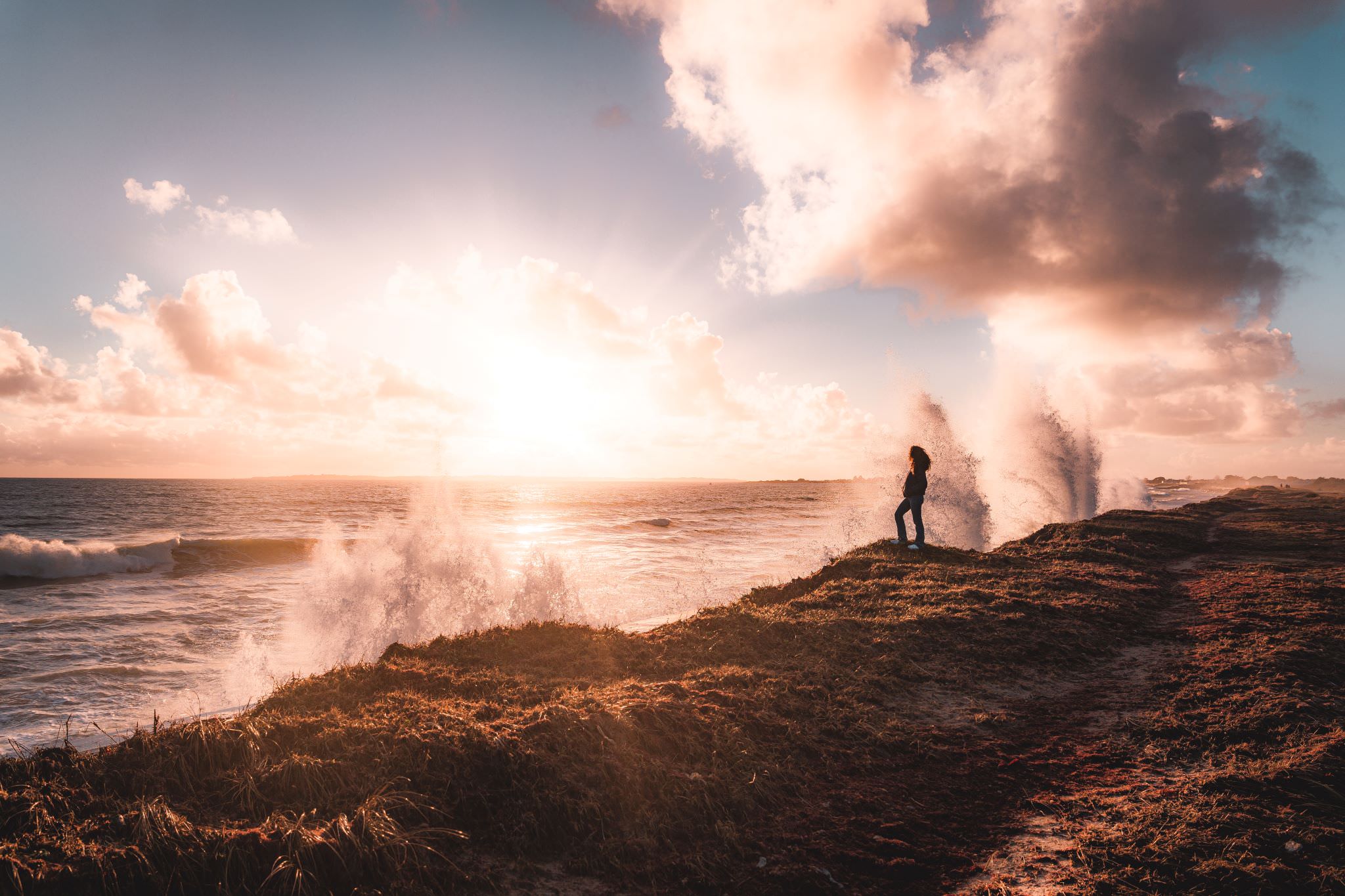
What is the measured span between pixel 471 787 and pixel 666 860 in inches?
59.8

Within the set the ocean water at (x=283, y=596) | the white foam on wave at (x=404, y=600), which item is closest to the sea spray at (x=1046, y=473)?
the ocean water at (x=283, y=596)

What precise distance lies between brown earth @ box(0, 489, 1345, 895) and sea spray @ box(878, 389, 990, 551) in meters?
11.7

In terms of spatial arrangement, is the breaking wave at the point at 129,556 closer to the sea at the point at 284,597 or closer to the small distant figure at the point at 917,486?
the sea at the point at 284,597

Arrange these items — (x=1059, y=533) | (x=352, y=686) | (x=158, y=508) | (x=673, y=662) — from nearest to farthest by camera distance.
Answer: (x=352, y=686)
(x=673, y=662)
(x=1059, y=533)
(x=158, y=508)

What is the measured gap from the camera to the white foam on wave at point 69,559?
20250mm

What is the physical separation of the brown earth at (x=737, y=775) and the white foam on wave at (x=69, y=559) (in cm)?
2375

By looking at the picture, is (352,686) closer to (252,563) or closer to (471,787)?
(471,787)

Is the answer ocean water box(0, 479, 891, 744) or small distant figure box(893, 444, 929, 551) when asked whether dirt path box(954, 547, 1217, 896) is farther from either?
ocean water box(0, 479, 891, 744)

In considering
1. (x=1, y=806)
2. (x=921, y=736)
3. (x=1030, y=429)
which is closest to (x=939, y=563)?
(x=921, y=736)

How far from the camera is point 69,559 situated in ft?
69.7

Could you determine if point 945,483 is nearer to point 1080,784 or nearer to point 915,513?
point 915,513

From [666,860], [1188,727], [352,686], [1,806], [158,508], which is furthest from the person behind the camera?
[158,508]

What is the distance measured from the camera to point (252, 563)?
23672mm

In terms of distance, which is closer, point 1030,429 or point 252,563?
point 252,563
